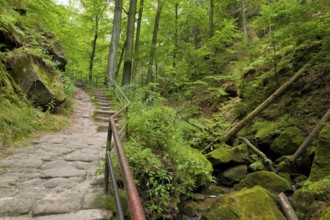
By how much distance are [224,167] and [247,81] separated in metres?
6.12

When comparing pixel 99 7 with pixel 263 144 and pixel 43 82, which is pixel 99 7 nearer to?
pixel 43 82

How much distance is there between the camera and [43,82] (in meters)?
7.58

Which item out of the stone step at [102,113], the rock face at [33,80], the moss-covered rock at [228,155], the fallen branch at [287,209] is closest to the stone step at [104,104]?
the stone step at [102,113]

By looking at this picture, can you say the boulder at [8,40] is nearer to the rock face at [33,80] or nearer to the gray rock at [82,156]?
the rock face at [33,80]

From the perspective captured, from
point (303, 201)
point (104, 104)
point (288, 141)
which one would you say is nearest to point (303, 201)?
point (303, 201)

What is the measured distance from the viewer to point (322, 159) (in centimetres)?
543

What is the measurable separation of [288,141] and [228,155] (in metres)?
1.94

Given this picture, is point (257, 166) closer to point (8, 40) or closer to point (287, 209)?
point (287, 209)

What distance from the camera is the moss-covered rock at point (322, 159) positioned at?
5301mm

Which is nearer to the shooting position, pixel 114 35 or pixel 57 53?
pixel 57 53

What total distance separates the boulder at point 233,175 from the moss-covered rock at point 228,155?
0.86 feet

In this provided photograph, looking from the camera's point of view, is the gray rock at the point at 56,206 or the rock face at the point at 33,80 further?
the rock face at the point at 33,80

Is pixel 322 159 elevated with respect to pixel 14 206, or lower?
elevated

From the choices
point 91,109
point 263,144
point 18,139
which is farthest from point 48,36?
point 263,144
